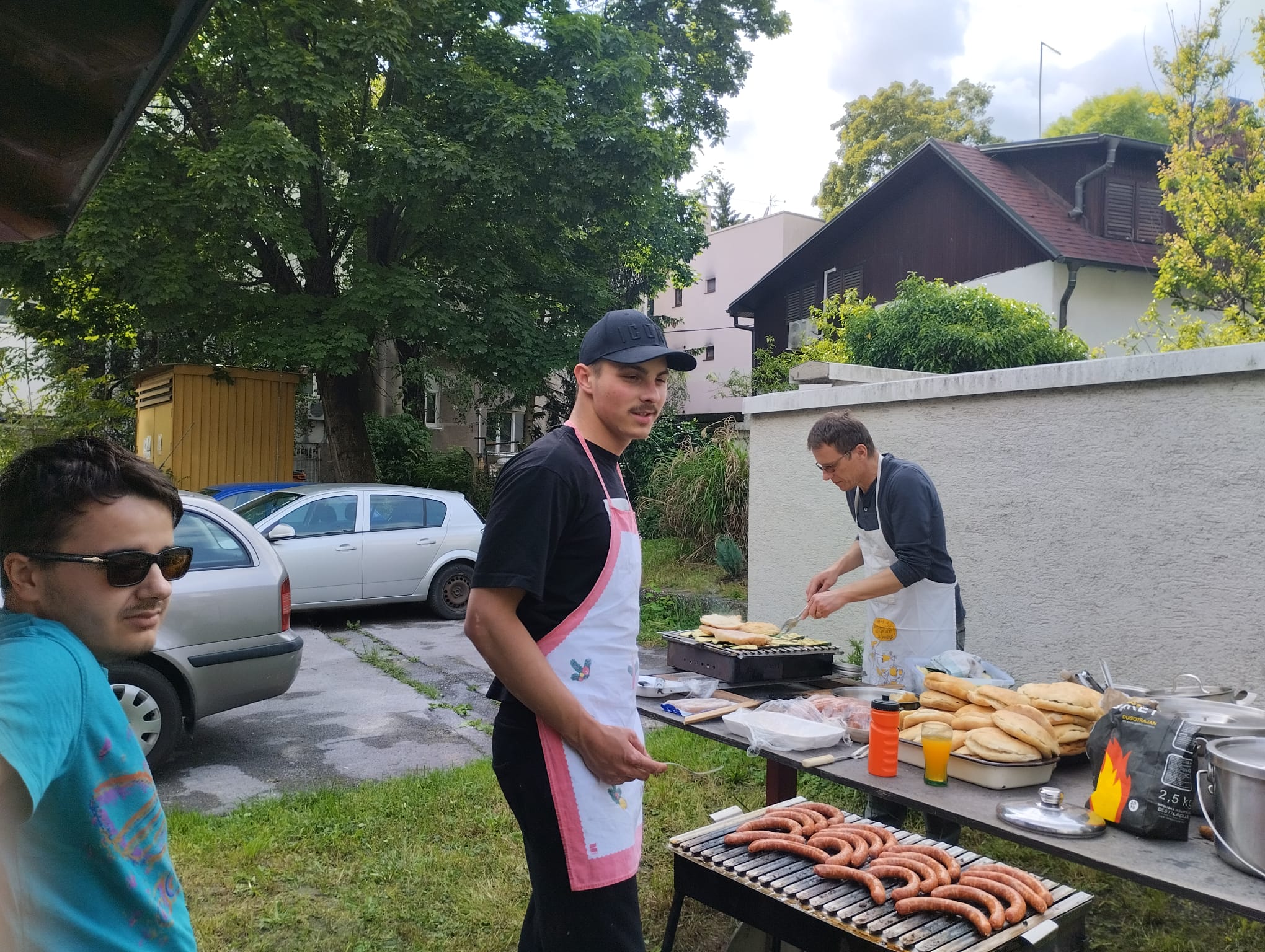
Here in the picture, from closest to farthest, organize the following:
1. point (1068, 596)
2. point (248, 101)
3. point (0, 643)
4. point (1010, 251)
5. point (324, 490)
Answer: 1. point (0, 643)
2. point (1068, 596)
3. point (324, 490)
4. point (248, 101)
5. point (1010, 251)

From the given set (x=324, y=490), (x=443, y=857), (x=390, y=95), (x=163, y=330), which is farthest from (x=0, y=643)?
(x=390, y=95)

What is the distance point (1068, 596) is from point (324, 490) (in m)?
8.12

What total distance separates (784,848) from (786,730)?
0.52m

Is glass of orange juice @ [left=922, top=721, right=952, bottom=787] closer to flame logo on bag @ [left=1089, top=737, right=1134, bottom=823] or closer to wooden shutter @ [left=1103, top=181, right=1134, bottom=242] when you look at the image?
flame logo on bag @ [left=1089, top=737, right=1134, bottom=823]

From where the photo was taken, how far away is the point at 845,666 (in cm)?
469

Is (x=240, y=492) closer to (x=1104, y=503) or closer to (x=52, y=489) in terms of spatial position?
(x=1104, y=503)

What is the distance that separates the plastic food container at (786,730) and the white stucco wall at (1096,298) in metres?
16.8

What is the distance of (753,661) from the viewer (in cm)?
408

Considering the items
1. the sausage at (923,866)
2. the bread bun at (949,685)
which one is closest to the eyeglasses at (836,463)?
the bread bun at (949,685)

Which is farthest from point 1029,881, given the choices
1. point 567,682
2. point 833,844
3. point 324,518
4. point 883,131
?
point 883,131

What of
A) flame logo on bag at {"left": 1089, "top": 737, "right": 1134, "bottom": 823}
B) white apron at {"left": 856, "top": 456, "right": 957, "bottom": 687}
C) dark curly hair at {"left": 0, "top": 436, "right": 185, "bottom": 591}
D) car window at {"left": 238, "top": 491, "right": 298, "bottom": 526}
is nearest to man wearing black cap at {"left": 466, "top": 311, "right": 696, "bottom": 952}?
dark curly hair at {"left": 0, "top": 436, "right": 185, "bottom": 591}

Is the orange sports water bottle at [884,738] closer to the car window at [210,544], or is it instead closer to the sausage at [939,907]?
the sausage at [939,907]

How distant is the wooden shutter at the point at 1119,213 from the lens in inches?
746

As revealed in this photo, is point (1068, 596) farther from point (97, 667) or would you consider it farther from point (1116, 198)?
point (1116, 198)
